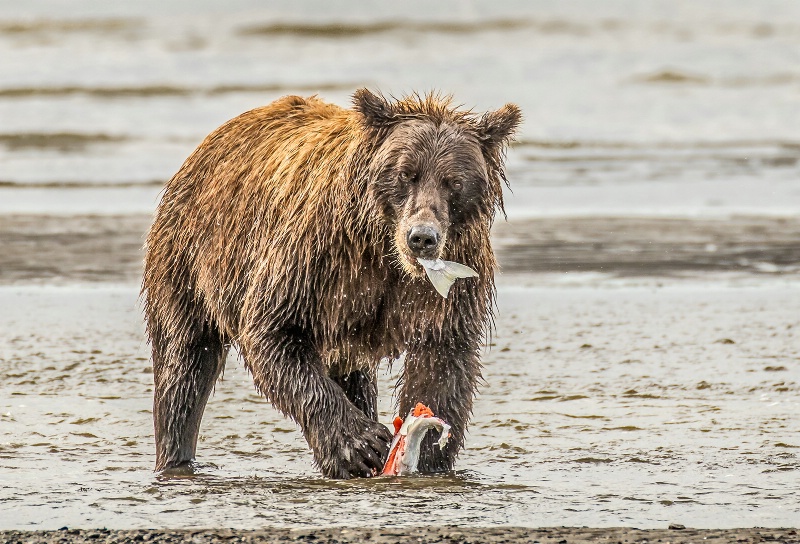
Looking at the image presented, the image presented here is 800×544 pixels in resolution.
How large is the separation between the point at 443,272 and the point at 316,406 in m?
0.80

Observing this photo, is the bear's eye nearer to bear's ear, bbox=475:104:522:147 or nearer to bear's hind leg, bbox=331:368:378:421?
bear's ear, bbox=475:104:522:147

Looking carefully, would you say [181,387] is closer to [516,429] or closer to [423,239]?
[516,429]

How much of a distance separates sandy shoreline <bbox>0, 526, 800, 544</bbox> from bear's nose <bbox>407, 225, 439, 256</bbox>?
1215 mm

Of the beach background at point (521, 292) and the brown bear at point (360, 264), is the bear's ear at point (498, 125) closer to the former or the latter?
the brown bear at point (360, 264)

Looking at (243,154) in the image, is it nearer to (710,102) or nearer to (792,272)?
(792,272)

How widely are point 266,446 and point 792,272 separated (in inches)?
251

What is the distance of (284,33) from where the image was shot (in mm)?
33156

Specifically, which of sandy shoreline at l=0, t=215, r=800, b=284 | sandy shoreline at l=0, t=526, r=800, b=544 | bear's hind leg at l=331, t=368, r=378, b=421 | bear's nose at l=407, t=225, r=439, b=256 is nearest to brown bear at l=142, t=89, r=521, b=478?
bear's nose at l=407, t=225, r=439, b=256

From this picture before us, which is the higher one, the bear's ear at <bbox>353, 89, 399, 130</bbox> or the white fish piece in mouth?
the bear's ear at <bbox>353, 89, 399, 130</bbox>

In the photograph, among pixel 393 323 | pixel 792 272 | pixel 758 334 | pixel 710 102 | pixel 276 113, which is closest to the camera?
pixel 393 323

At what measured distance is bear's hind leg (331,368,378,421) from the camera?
6871 mm

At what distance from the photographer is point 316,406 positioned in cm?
592

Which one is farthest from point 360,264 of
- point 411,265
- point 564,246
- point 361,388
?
point 564,246

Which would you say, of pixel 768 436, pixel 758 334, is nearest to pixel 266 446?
pixel 768 436
